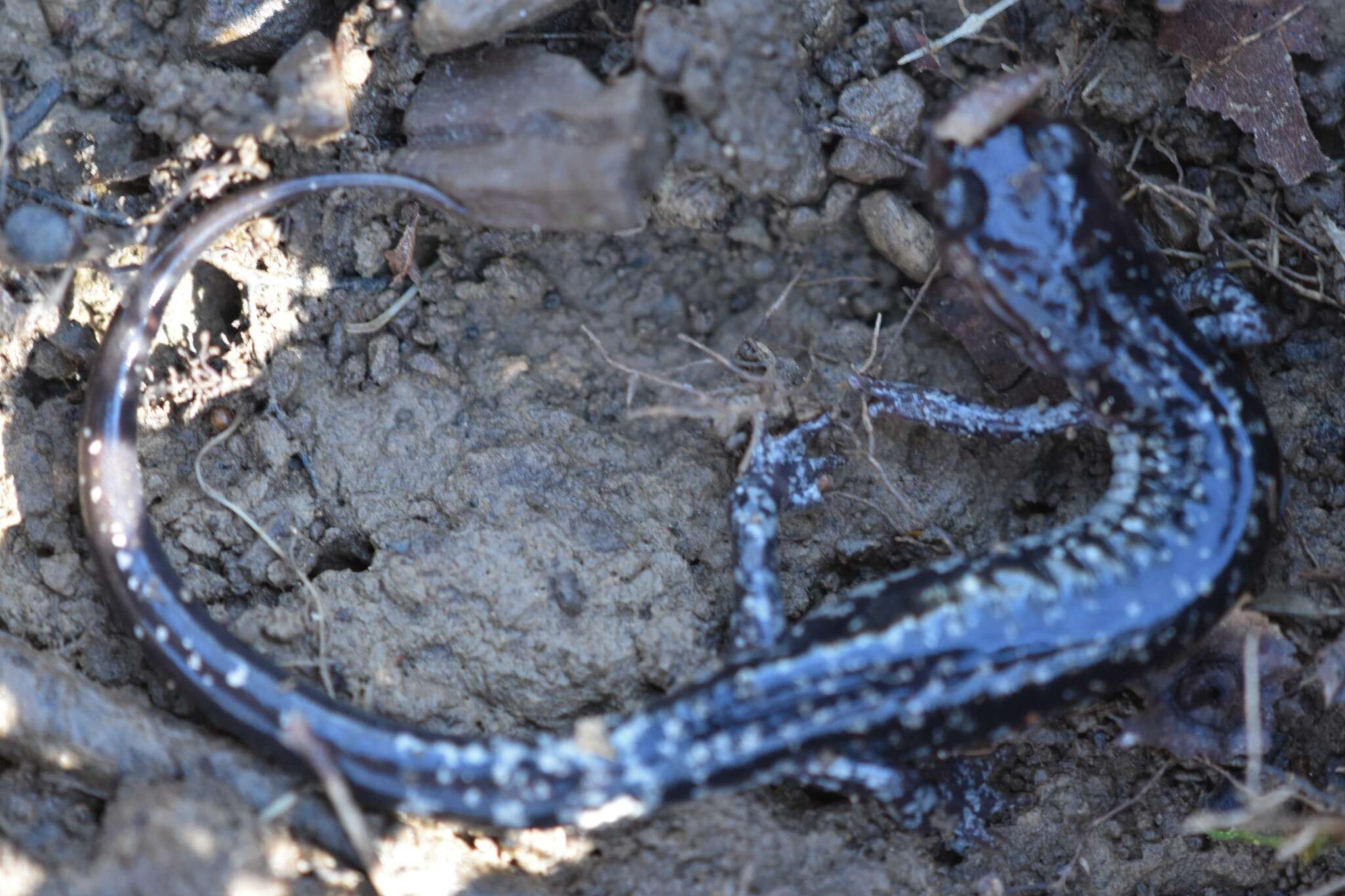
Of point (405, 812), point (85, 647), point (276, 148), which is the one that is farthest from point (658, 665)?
point (276, 148)

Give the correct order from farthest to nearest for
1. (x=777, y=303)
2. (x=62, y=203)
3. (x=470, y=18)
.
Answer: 1. (x=777, y=303)
2. (x=62, y=203)
3. (x=470, y=18)

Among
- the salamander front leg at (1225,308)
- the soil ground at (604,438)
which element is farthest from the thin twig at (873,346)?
the salamander front leg at (1225,308)

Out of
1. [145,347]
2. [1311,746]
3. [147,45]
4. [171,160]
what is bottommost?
[1311,746]

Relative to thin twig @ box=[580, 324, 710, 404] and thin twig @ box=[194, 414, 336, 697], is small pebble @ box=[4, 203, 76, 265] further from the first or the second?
thin twig @ box=[580, 324, 710, 404]

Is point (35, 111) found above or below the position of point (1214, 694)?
above

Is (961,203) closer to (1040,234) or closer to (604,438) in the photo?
(1040,234)

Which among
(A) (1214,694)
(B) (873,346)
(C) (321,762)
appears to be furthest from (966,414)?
(C) (321,762)

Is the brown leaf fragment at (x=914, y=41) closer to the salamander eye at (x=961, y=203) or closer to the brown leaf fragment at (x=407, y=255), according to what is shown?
the salamander eye at (x=961, y=203)

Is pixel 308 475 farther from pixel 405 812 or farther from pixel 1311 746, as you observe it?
pixel 1311 746
